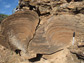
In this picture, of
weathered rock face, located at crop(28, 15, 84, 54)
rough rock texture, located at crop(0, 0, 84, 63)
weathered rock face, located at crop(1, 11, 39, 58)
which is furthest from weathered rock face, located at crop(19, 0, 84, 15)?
weathered rock face, located at crop(1, 11, 39, 58)

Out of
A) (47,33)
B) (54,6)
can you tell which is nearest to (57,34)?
(47,33)

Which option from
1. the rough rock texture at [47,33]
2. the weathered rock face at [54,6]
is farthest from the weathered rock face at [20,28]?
the weathered rock face at [54,6]

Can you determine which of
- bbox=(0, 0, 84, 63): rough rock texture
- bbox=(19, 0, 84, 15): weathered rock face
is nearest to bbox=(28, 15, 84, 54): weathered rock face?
bbox=(0, 0, 84, 63): rough rock texture

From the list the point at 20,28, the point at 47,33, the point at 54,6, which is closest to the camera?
the point at 47,33

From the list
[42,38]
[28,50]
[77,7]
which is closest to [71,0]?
[77,7]

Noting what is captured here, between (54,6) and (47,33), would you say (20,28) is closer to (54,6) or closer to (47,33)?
(47,33)

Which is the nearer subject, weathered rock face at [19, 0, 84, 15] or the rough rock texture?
the rough rock texture

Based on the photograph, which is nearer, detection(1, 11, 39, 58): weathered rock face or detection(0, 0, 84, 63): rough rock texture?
detection(0, 0, 84, 63): rough rock texture

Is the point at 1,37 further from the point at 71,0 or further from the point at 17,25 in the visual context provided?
the point at 71,0

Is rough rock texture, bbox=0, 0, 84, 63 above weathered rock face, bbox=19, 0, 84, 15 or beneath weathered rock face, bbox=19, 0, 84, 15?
beneath

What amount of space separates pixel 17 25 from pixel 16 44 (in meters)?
0.85

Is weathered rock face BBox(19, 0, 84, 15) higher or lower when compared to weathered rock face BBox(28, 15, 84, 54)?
higher

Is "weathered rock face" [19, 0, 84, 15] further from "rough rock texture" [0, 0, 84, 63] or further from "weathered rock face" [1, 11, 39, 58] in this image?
"weathered rock face" [1, 11, 39, 58]

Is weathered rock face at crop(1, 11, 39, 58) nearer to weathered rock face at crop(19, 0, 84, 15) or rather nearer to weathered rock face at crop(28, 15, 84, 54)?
weathered rock face at crop(28, 15, 84, 54)
